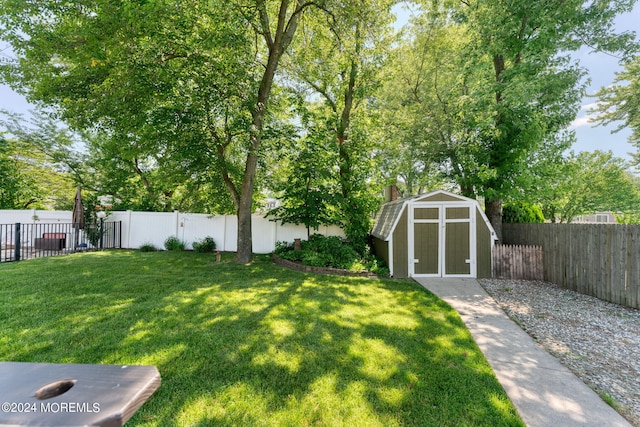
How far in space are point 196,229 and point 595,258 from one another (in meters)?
12.4

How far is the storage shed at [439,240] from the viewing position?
23.8 feet

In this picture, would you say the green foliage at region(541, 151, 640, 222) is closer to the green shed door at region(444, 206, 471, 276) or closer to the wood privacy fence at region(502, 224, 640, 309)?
the wood privacy fence at region(502, 224, 640, 309)

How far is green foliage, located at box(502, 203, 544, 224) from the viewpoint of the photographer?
915cm

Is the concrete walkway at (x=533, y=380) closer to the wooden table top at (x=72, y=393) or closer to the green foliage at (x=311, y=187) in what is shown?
the wooden table top at (x=72, y=393)

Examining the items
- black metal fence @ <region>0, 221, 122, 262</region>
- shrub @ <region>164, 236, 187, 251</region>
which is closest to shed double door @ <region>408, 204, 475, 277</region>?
shrub @ <region>164, 236, 187, 251</region>

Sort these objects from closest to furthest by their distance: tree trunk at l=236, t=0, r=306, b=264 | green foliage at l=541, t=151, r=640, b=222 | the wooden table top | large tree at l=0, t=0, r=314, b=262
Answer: the wooden table top < large tree at l=0, t=0, r=314, b=262 < tree trunk at l=236, t=0, r=306, b=264 < green foliage at l=541, t=151, r=640, b=222

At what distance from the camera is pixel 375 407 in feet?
7.57

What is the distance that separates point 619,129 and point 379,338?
15252 mm

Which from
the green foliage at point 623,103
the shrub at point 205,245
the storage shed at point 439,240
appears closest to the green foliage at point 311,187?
the storage shed at point 439,240

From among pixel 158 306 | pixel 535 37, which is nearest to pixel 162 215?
pixel 158 306

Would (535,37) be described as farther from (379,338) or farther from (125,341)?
(125,341)

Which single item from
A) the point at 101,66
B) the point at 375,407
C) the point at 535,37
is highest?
the point at 535,37

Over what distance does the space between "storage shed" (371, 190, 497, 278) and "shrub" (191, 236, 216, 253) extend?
23.8ft

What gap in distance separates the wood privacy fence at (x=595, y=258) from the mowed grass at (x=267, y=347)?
3.48m
